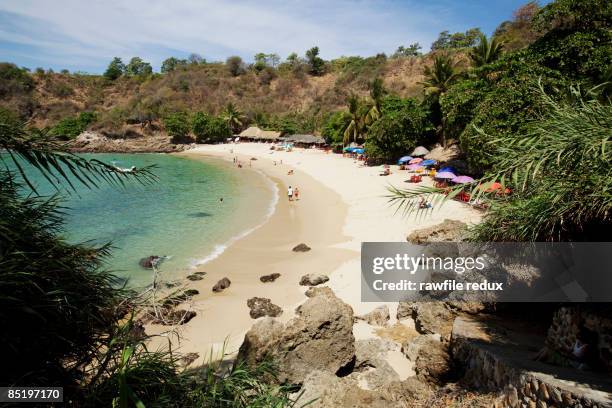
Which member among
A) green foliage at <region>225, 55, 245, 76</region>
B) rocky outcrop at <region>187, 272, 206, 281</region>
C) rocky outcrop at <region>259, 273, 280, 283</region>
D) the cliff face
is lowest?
rocky outcrop at <region>187, 272, 206, 281</region>

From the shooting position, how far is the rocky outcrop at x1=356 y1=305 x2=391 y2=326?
8.84 metres

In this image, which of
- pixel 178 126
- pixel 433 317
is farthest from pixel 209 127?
pixel 433 317

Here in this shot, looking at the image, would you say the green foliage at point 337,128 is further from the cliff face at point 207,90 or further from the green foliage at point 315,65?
the green foliage at point 315,65

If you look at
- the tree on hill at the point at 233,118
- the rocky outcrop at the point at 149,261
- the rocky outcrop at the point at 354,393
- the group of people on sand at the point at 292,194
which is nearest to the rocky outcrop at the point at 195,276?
the rocky outcrop at the point at 149,261

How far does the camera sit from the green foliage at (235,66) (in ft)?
277

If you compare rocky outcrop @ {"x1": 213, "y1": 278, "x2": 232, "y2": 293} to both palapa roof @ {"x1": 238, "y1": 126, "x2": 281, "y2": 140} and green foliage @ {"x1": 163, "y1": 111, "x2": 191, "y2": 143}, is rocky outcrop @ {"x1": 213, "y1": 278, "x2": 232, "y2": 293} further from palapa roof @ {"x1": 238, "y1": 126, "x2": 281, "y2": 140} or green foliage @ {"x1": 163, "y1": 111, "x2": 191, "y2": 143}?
green foliage @ {"x1": 163, "y1": 111, "x2": 191, "y2": 143}

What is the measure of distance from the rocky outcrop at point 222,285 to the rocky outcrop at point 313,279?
2749mm

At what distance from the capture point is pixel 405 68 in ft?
213

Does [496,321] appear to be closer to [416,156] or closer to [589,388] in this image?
[589,388]

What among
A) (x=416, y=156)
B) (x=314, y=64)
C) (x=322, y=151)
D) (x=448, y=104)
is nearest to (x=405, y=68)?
(x=314, y=64)

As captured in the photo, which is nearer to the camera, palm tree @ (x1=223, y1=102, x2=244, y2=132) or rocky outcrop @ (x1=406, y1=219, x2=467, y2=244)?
rocky outcrop @ (x1=406, y1=219, x2=467, y2=244)

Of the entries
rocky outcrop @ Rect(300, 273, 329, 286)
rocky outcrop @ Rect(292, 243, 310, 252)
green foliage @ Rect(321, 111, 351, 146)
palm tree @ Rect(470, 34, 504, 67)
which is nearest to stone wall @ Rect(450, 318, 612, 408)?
rocky outcrop @ Rect(300, 273, 329, 286)

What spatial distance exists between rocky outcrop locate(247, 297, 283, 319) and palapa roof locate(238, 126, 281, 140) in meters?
48.0

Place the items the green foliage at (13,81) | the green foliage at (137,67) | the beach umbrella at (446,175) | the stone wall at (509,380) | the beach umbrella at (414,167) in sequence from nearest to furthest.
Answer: the stone wall at (509,380) → the beach umbrella at (446,175) → the beach umbrella at (414,167) → the green foliage at (13,81) → the green foliage at (137,67)
